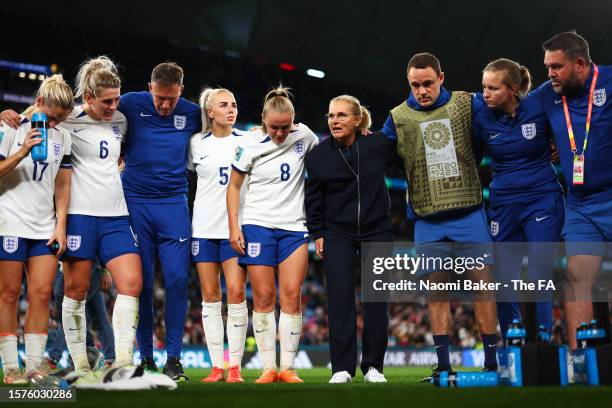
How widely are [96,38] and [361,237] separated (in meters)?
23.2

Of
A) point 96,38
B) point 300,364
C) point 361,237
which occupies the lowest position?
point 300,364

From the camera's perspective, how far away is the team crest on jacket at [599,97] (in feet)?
19.9

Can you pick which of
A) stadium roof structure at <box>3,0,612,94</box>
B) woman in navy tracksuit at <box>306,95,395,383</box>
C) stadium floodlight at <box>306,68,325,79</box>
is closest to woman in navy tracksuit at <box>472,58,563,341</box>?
woman in navy tracksuit at <box>306,95,395,383</box>

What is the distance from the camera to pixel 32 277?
6.24 m

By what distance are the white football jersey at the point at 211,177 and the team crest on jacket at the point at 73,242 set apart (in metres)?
1.13

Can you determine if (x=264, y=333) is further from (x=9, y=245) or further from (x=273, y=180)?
(x=9, y=245)

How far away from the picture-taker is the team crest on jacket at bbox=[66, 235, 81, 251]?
641 centimetres

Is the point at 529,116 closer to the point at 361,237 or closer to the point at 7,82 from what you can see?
the point at 361,237

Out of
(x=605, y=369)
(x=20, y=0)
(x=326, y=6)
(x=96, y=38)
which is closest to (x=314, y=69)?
(x=326, y=6)

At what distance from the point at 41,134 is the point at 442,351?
344cm

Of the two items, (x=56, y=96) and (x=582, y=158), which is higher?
(x=56, y=96)

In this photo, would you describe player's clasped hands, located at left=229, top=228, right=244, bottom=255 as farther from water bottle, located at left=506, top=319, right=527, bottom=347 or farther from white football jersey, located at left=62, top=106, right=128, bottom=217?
water bottle, located at left=506, top=319, right=527, bottom=347

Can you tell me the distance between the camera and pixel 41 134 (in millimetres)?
6090

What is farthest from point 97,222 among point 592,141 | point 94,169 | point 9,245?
point 592,141
